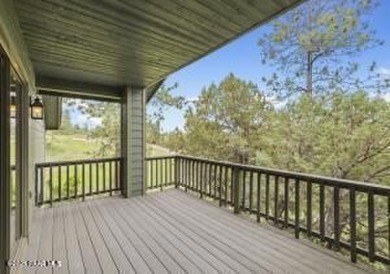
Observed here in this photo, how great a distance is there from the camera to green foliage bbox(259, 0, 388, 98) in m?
10.2

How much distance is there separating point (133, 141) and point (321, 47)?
7.94 m

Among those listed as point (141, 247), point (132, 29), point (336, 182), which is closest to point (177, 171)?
point (141, 247)


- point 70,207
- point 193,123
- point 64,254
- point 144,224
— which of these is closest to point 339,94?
point 193,123

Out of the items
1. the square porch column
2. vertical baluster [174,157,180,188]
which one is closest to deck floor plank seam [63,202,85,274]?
the square porch column

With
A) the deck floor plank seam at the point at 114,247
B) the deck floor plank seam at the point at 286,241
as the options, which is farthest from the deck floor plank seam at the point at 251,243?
the deck floor plank seam at the point at 114,247

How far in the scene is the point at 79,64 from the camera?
15.3 ft

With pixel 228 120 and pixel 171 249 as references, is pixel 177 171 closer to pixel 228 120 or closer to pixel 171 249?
pixel 171 249

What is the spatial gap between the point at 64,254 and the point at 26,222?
770 mm

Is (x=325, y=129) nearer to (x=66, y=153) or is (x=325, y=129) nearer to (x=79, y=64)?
(x=79, y=64)

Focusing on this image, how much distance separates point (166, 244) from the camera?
3.73 meters

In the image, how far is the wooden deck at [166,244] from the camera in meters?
3.08

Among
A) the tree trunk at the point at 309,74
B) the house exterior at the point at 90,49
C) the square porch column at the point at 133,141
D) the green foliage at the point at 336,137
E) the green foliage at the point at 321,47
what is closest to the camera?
the house exterior at the point at 90,49

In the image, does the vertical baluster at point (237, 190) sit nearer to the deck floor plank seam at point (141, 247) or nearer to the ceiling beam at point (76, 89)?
the deck floor plank seam at point (141, 247)

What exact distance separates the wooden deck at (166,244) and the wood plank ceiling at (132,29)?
247 centimetres
